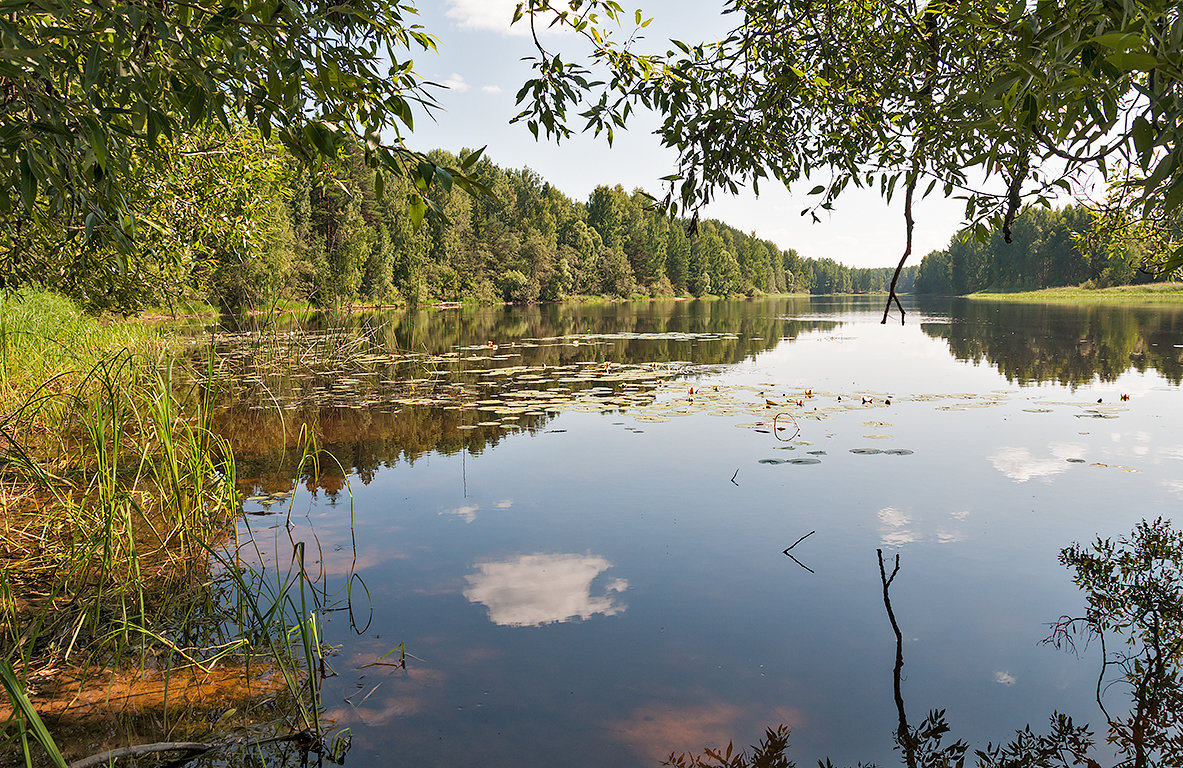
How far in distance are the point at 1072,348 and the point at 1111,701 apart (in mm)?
18726

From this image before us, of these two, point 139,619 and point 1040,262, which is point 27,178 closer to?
point 139,619

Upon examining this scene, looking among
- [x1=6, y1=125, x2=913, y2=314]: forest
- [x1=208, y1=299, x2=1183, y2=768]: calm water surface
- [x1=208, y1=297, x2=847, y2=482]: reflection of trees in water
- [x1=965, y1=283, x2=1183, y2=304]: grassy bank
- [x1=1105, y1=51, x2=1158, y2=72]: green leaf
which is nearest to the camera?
[x1=1105, y1=51, x2=1158, y2=72]: green leaf

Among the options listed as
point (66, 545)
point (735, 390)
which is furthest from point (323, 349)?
point (66, 545)

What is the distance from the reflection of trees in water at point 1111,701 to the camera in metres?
2.95

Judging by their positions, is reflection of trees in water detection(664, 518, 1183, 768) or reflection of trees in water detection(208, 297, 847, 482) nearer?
reflection of trees in water detection(664, 518, 1183, 768)

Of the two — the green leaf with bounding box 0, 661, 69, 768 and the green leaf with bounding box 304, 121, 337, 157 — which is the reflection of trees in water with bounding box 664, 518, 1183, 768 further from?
the green leaf with bounding box 304, 121, 337, 157

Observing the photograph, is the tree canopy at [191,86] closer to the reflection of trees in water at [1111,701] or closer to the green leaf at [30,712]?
the green leaf at [30,712]

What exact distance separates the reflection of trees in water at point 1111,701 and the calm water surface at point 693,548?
8 cm

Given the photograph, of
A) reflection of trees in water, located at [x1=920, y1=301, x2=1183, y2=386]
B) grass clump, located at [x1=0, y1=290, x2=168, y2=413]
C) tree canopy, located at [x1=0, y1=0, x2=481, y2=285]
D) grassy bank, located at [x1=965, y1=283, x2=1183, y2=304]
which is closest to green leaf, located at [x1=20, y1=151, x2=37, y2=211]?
tree canopy, located at [x1=0, y1=0, x2=481, y2=285]

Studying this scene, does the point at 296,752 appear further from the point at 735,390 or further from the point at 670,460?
the point at 735,390

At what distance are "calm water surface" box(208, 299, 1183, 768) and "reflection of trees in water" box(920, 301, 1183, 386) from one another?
5.42 ft

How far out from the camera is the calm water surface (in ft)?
10.8

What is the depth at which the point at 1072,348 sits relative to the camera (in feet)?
61.4

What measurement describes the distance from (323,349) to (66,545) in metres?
13.7
